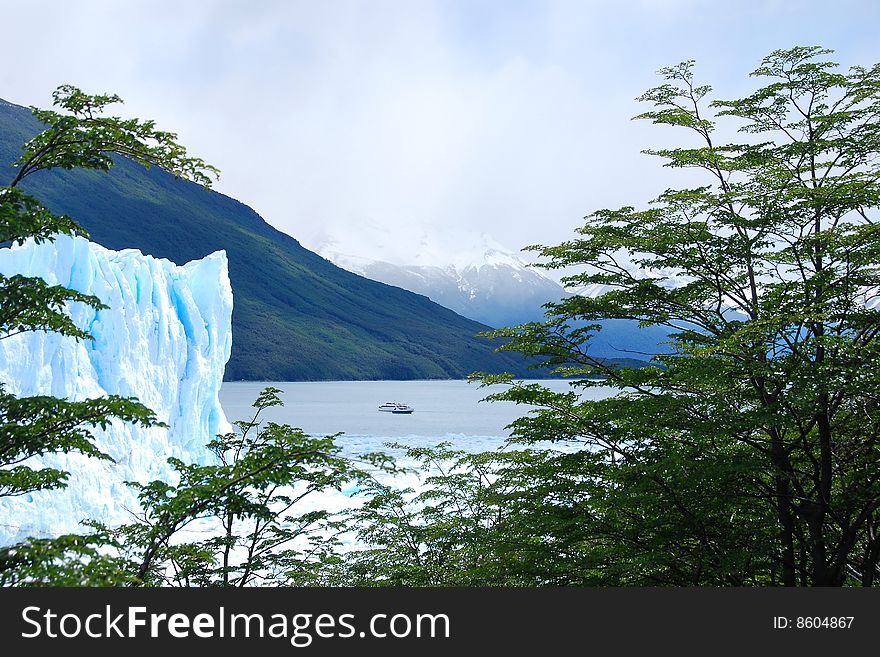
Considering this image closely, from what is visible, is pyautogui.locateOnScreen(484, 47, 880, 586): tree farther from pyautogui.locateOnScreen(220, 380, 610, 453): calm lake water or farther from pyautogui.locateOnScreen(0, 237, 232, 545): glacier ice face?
pyautogui.locateOnScreen(220, 380, 610, 453): calm lake water

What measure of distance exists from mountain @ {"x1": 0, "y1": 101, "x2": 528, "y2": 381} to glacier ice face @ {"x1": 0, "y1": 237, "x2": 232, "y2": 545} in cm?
9694

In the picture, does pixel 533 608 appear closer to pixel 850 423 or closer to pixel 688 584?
pixel 688 584

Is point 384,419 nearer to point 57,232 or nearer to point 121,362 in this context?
point 121,362

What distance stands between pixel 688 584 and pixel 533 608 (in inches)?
99.6

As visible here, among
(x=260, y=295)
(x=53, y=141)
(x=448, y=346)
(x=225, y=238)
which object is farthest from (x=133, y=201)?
(x=53, y=141)

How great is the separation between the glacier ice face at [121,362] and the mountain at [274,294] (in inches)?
3816

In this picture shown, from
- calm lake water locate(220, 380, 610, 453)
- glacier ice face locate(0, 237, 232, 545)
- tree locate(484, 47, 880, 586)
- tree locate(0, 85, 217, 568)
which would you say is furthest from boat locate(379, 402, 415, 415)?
tree locate(0, 85, 217, 568)

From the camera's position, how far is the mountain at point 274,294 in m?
133

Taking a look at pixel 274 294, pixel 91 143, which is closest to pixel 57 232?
pixel 91 143

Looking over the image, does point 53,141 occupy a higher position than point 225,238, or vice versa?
point 225,238

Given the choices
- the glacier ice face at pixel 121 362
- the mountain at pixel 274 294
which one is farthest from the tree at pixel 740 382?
the mountain at pixel 274 294

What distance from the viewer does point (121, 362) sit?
21.0 m

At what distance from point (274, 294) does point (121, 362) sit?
14272 cm

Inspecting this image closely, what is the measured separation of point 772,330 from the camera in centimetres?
543
